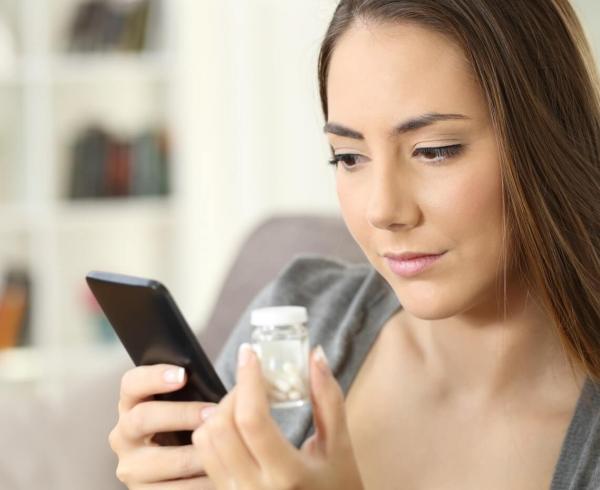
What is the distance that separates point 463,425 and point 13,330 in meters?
2.92

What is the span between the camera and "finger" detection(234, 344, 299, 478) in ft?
3.68

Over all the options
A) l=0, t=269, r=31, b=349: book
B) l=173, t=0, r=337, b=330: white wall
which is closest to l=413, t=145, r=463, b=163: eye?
l=173, t=0, r=337, b=330: white wall

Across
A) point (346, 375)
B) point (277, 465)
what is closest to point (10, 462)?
point (346, 375)

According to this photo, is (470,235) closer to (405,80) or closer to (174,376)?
(405,80)

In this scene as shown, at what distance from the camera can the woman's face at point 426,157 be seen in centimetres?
138

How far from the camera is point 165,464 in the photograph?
1336mm

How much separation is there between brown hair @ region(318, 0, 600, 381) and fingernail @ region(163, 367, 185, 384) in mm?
467

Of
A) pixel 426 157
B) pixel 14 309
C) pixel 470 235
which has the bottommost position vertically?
pixel 14 309

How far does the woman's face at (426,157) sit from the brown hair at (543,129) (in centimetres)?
2

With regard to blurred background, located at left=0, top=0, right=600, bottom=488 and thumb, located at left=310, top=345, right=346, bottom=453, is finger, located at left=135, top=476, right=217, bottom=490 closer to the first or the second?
thumb, located at left=310, top=345, right=346, bottom=453

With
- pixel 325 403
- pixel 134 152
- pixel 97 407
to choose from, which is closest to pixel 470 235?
pixel 325 403

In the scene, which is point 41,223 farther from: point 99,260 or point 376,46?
point 376,46

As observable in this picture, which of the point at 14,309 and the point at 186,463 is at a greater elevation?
the point at 14,309

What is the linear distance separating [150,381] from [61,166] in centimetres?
319
